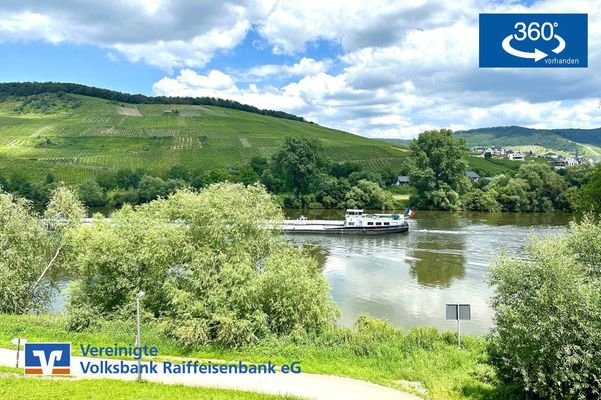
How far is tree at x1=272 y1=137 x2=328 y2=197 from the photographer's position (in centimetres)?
9644

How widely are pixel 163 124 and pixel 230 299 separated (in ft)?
455

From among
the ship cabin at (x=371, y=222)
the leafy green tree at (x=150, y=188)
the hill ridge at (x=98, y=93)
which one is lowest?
the ship cabin at (x=371, y=222)

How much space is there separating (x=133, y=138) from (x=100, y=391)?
127650mm

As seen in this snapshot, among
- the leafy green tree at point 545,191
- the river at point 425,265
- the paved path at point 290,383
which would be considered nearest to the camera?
the paved path at point 290,383

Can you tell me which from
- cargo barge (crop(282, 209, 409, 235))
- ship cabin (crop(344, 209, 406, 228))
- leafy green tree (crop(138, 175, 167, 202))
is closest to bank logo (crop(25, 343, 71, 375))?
cargo barge (crop(282, 209, 409, 235))

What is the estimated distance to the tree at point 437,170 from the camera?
288ft

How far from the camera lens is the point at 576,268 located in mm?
17625

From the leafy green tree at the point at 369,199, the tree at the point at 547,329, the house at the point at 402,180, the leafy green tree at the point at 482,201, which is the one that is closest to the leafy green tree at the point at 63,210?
the tree at the point at 547,329

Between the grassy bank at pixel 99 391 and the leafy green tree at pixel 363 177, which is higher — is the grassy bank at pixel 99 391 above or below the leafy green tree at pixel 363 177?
below

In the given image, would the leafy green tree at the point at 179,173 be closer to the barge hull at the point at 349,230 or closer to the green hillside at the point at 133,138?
the green hillside at the point at 133,138

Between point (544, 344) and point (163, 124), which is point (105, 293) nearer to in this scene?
point (544, 344)

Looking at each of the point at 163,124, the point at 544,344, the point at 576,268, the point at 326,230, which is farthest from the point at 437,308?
the point at 163,124

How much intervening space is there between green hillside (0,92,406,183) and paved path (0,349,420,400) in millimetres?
94126

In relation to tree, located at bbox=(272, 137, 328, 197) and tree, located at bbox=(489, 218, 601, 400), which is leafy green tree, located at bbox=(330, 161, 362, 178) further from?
tree, located at bbox=(489, 218, 601, 400)
